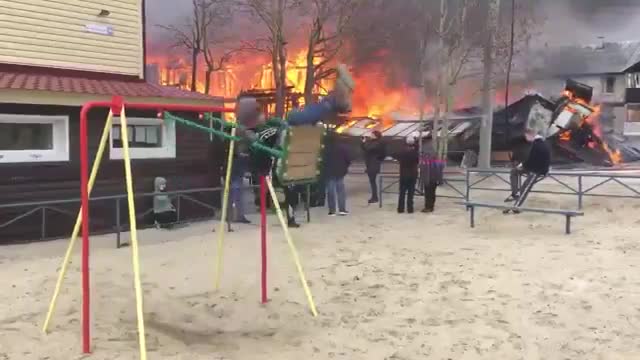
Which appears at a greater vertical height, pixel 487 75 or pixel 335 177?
pixel 487 75

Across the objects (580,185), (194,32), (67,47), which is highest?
(194,32)

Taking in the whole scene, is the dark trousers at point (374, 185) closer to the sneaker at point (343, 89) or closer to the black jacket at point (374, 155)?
the black jacket at point (374, 155)

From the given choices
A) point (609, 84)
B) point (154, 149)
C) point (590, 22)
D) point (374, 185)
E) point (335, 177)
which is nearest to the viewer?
point (154, 149)

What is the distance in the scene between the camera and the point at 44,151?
938 centimetres

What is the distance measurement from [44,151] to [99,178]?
0.94 metres

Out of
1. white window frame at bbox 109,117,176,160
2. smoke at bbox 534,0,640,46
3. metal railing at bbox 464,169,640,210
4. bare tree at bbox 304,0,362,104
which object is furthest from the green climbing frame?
smoke at bbox 534,0,640,46

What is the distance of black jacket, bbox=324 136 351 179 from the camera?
11.5 m

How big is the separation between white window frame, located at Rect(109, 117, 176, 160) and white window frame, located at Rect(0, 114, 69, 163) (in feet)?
2.48

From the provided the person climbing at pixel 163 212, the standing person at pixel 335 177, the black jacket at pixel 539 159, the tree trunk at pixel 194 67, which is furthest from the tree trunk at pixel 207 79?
the black jacket at pixel 539 159

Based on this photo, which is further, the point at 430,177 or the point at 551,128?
the point at 551,128

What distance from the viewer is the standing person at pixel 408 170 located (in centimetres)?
1150

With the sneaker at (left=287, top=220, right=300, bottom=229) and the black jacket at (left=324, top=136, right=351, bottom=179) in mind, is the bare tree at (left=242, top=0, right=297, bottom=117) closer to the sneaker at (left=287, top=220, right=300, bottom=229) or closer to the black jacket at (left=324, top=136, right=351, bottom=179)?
the black jacket at (left=324, top=136, right=351, bottom=179)

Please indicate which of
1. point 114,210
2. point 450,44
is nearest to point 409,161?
point 114,210

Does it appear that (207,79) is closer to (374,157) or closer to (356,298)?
(374,157)
